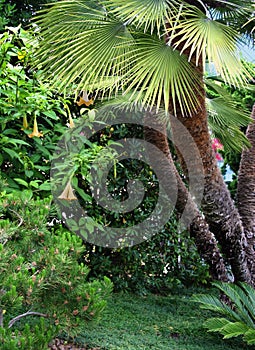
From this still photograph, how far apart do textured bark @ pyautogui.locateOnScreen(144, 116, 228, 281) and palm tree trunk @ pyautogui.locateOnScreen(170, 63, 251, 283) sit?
0.15m

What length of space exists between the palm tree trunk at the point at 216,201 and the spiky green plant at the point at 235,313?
0.82 ft

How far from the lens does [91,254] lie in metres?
4.57

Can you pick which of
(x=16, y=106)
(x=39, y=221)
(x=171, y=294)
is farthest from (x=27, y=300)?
(x=171, y=294)

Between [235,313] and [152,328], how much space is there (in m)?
0.62

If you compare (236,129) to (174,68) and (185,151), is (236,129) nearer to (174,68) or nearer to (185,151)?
(185,151)

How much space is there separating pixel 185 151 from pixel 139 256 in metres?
1.48

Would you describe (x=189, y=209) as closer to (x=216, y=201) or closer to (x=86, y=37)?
(x=216, y=201)

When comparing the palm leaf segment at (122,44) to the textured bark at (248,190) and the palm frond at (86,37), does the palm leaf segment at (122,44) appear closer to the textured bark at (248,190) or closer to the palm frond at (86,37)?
the palm frond at (86,37)

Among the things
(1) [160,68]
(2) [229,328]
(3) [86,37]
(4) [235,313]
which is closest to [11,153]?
(3) [86,37]

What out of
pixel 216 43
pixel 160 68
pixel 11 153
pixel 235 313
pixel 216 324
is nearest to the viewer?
pixel 216 43

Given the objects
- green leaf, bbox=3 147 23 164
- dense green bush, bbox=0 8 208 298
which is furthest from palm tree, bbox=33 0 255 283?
green leaf, bbox=3 147 23 164

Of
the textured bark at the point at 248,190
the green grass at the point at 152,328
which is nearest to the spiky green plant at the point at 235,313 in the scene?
the green grass at the point at 152,328

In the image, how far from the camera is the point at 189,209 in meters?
4.15

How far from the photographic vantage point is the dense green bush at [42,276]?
87.5 inches
